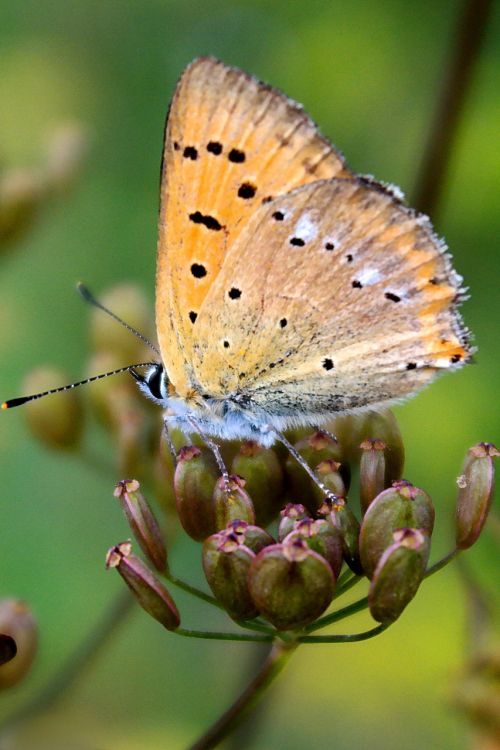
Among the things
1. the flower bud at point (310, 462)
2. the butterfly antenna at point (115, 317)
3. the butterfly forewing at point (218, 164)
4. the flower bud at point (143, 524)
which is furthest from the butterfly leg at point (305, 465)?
the butterfly antenna at point (115, 317)

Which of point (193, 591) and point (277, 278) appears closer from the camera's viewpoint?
point (193, 591)

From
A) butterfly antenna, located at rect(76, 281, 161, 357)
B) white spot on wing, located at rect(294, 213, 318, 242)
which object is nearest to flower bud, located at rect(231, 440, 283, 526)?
white spot on wing, located at rect(294, 213, 318, 242)

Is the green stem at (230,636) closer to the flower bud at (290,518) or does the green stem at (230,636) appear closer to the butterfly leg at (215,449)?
the flower bud at (290,518)

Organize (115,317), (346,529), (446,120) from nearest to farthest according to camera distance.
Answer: (346,529), (446,120), (115,317)

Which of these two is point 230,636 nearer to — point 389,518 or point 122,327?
point 389,518

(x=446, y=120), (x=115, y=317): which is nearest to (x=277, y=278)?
(x=115, y=317)

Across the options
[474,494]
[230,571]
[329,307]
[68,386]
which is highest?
[68,386]

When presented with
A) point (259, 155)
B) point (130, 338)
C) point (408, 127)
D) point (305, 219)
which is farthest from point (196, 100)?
point (408, 127)

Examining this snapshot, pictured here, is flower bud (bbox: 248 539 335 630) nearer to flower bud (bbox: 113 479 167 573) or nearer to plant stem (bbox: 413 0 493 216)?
flower bud (bbox: 113 479 167 573)
